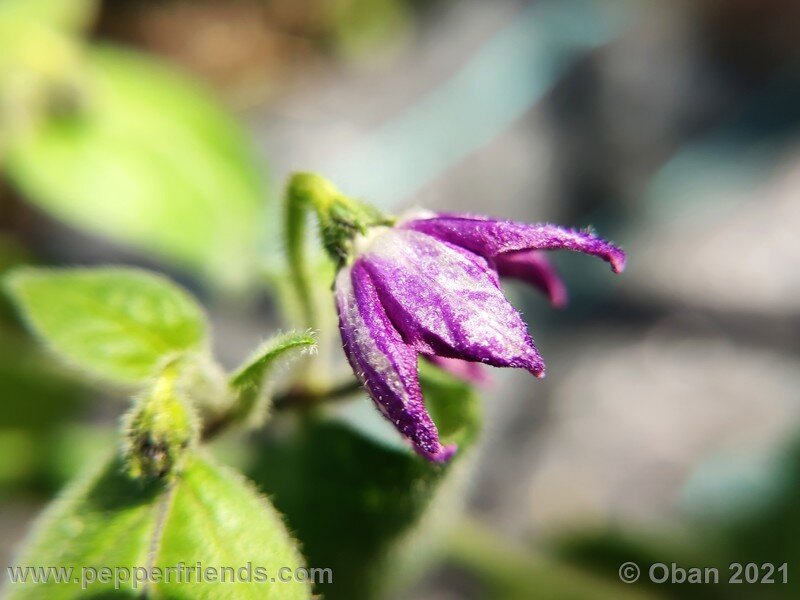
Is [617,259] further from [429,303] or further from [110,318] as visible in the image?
[110,318]

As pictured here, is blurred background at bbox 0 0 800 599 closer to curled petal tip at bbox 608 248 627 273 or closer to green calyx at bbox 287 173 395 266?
green calyx at bbox 287 173 395 266

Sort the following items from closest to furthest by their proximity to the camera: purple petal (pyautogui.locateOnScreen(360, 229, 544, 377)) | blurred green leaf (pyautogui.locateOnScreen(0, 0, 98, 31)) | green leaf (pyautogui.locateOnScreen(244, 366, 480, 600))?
purple petal (pyautogui.locateOnScreen(360, 229, 544, 377))
green leaf (pyautogui.locateOnScreen(244, 366, 480, 600))
blurred green leaf (pyautogui.locateOnScreen(0, 0, 98, 31))

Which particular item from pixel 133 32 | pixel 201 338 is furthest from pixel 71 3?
pixel 201 338

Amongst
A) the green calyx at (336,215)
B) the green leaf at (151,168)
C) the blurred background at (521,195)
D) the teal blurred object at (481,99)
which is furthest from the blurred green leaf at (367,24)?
the green calyx at (336,215)

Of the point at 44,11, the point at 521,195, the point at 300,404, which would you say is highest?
the point at 521,195

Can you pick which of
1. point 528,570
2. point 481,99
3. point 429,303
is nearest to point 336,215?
point 429,303

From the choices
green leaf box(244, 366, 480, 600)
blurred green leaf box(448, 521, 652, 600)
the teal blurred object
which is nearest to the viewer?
green leaf box(244, 366, 480, 600)

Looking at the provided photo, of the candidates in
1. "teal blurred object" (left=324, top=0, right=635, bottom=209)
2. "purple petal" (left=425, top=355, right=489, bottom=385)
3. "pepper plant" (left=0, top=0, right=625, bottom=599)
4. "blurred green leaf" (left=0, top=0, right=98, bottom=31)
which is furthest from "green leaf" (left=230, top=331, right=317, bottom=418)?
"teal blurred object" (left=324, top=0, right=635, bottom=209)
